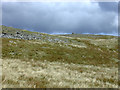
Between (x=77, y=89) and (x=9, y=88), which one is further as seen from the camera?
(x=77, y=89)

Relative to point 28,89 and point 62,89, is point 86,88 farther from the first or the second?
point 28,89

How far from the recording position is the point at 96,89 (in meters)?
8.80

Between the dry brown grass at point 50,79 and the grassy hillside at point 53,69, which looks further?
the grassy hillside at point 53,69

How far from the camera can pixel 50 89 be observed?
7922 millimetres

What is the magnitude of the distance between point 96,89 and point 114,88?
1.90 metres

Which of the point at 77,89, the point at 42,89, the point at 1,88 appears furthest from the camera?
the point at 77,89

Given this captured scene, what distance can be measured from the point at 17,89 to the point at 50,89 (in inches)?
83.8

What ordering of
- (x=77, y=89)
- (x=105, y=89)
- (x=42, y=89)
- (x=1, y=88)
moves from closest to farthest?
(x=1, y=88) < (x=42, y=89) < (x=77, y=89) < (x=105, y=89)

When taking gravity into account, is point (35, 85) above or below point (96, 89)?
above

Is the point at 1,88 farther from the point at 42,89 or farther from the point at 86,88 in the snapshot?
the point at 86,88

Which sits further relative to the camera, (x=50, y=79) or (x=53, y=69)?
(x=53, y=69)

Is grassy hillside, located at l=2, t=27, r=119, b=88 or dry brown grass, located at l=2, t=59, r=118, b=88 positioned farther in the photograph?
grassy hillside, located at l=2, t=27, r=119, b=88

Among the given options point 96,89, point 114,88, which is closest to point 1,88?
point 96,89

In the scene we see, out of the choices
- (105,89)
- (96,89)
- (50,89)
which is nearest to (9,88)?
(50,89)
